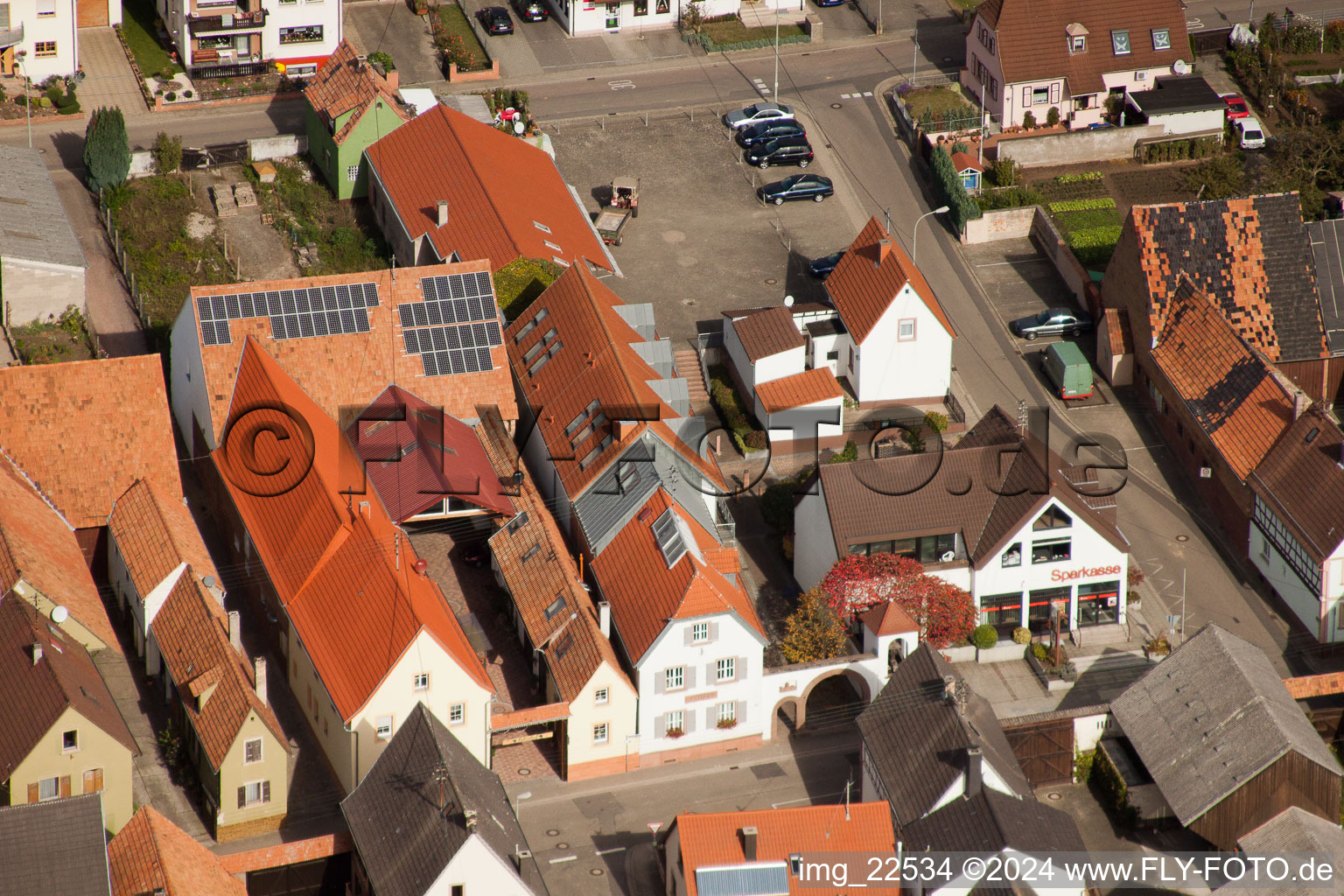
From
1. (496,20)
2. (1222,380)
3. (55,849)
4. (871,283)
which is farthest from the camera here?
(496,20)

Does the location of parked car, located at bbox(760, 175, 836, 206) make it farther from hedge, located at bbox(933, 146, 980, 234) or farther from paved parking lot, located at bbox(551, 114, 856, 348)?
hedge, located at bbox(933, 146, 980, 234)

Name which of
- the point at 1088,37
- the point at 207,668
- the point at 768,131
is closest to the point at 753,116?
the point at 768,131

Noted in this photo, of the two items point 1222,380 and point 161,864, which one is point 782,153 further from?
point 161,864

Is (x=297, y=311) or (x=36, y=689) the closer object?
(x=36, y=689)

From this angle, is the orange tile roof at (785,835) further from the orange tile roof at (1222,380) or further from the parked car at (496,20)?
the parked car at (496,20)

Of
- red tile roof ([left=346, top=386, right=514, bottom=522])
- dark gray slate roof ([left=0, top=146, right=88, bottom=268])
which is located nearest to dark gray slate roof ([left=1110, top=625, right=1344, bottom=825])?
red tile roof ([left=346, top=386, right=514, bottom=522])

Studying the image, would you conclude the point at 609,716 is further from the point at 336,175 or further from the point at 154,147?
the point at 154,147
